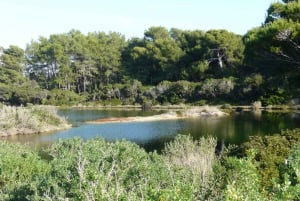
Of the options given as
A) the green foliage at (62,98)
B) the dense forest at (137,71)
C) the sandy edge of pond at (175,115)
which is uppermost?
the dense forest at (137,71)

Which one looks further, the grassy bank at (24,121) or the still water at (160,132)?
the grassy bank at (24,121)

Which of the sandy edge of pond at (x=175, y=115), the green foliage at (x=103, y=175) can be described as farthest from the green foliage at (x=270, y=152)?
the sandy edge of pond at (x=175, y=115)

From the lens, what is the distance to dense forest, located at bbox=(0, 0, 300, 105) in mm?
59406

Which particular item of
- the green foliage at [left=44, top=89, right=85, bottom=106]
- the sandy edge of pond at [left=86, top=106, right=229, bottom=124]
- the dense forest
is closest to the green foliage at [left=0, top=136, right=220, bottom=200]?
the sandy edge of pond at [left=86, top=106, right=229, bottom=124]

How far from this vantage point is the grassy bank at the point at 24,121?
32.9 m

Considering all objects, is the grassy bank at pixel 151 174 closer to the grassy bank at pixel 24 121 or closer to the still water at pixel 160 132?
the still water at pixel 160 132

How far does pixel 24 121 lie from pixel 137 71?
1691 inches

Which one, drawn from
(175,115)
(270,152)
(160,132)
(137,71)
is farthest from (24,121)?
(137,71)

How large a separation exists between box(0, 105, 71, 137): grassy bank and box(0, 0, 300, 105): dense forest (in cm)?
1719

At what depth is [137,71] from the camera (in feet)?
249

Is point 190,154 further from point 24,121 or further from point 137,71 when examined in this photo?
point 137,71

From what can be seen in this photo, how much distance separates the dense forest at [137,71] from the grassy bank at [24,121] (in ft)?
56.4

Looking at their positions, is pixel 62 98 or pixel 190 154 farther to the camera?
pixel 62 98

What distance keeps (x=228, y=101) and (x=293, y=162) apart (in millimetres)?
52249
